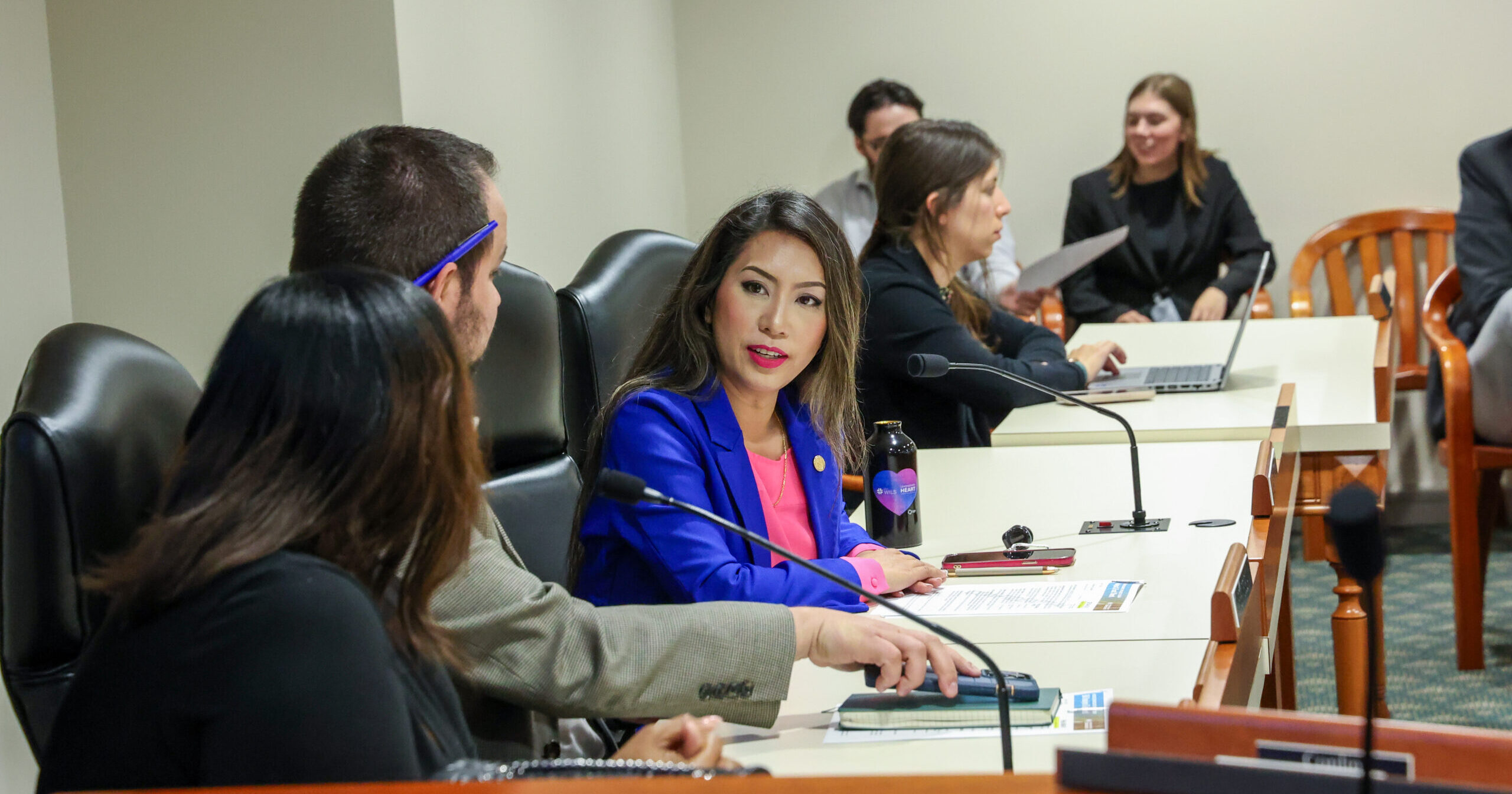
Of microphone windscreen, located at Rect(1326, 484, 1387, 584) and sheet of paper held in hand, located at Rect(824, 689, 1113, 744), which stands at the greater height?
microphone windscreen, located at Rect(1326, 484, 1387, 584)

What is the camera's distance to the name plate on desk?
1.38 meters

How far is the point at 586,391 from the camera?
219 centimetres

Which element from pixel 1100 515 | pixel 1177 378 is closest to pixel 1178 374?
pixel 1177 378

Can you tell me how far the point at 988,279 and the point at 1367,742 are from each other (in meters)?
3.75

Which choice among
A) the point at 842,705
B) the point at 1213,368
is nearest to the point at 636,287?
the point at 842,705

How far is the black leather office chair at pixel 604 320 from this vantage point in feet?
7.13

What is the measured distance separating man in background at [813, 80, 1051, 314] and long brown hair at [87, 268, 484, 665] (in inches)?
142

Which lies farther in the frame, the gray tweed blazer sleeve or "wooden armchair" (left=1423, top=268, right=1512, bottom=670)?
"wooden armchair" (left=1423, top=268, right=1512, bottom=670)

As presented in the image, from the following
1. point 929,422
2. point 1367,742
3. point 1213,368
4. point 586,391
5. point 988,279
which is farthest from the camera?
point 988,279

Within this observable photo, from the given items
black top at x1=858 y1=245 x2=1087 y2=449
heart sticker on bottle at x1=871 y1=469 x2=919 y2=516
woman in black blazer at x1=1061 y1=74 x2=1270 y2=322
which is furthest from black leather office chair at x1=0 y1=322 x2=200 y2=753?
woman in black blazer at x1=1061 y1=74 x2=1270 y2=322

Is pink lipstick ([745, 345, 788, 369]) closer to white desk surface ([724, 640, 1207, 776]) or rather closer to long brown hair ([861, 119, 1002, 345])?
white desk surface ([724, 640, 1207, 776])

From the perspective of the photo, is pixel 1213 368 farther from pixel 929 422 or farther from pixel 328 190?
pixel 328 190

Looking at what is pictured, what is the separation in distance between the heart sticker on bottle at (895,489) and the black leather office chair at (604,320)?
40 cm

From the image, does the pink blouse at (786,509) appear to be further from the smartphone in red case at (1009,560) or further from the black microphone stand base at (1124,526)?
the black microphone stand base at (1124,526)
